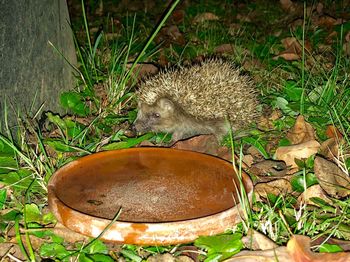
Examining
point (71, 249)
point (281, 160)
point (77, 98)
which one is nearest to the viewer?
point (71, 249)

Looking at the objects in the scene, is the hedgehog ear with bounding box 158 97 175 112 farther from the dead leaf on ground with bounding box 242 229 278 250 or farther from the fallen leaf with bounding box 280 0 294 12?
the fallen leaf with bounding box 280 0 294 12

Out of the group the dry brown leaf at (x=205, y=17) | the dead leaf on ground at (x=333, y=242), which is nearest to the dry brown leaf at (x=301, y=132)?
the dead leaf on ground at (x=333, y=242)

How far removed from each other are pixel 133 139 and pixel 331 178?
4.55 feet

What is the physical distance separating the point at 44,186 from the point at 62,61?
4.74 feet

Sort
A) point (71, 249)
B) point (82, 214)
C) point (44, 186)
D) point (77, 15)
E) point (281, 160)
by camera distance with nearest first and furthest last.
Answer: point (82, 214)
point (71, 249)
point (44, 186)
point (281, 160)
point (77, 15)

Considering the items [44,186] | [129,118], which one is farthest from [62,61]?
[44,186]

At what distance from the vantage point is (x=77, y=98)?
12.9 feet

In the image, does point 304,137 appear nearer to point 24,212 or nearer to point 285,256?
point 285,256

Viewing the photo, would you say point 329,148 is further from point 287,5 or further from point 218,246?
point 287,5

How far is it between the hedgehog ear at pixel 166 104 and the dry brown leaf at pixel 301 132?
0.91 meters

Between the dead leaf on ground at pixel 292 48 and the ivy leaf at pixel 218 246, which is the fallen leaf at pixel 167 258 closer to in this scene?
the ivy leaf at pixel 218 246

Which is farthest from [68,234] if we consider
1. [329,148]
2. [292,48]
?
[292,48]

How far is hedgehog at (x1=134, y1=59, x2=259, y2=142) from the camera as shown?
362cm

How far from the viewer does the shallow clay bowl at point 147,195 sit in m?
2.19
